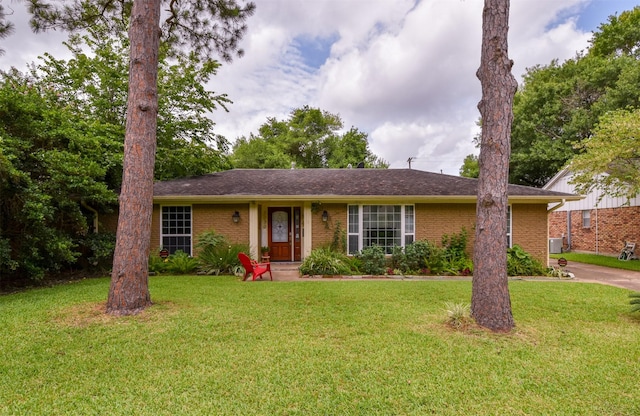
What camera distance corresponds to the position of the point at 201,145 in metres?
14.1

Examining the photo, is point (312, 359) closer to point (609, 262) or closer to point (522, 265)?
point (522, 265)

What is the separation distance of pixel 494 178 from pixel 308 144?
27.3 metres

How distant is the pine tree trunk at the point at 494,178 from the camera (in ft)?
15.4

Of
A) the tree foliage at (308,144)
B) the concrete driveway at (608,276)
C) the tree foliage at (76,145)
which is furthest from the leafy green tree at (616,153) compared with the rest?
the tree foliage at (308,144)

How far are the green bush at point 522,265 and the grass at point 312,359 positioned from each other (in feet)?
10.3

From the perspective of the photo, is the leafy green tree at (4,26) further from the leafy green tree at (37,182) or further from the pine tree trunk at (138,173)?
the pine tree trunk at (138,173)

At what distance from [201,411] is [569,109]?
2737cm

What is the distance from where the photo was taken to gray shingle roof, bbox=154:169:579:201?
10234 millimetres

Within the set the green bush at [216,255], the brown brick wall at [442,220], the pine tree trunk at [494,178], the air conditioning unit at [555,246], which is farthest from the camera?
the air conditioning unit at [555,246]

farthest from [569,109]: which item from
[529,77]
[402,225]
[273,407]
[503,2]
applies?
[273,407]

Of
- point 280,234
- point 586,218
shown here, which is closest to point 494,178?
point 280,234

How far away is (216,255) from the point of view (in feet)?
32.6

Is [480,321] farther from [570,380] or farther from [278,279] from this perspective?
[278,279]

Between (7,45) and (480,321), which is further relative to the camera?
(7,45)
